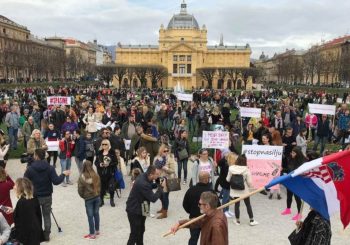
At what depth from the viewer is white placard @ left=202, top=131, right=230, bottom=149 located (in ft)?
38.7

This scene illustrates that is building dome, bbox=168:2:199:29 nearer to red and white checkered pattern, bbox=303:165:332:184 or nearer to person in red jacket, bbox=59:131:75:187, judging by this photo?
person in red jacket, bbox=59:131:75:187

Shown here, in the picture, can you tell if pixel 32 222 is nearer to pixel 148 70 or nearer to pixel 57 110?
pixel 57 110

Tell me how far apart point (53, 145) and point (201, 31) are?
118 metres

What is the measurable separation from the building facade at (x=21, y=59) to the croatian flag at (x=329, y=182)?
69.6 meters

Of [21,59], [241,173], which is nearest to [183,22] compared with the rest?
[21,59]

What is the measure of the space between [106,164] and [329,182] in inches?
217

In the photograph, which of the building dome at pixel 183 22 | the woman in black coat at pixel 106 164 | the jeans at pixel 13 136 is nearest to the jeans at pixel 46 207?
the woman in black coat at pixel 106 164

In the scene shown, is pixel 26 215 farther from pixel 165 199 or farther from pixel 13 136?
pixel 13 136

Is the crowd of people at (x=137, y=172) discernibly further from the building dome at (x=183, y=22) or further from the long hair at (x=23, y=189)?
the building dome at (x=183, y=22)

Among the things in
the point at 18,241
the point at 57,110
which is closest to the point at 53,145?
the point at 57,110

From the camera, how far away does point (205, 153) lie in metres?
9.36

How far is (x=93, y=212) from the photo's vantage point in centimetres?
793

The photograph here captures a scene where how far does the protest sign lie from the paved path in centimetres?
62

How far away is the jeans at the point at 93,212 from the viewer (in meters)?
7.74
